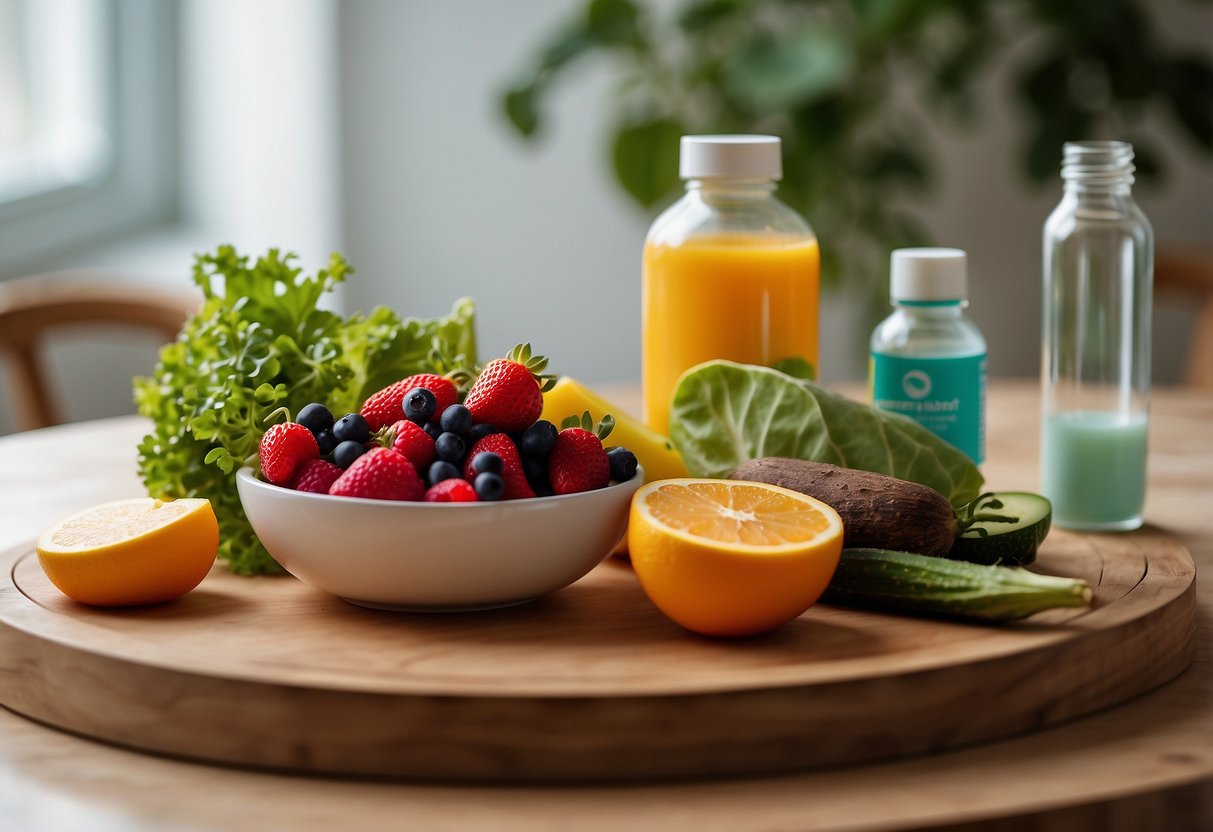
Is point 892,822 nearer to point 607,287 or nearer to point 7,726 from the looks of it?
point 7,726

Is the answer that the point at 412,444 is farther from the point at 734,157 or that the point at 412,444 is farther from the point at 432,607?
the point at 734,157

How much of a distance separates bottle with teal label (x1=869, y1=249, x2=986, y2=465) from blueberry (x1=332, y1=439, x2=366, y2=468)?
1.60ft

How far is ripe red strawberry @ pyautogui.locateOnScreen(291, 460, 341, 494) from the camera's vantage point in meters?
0.87

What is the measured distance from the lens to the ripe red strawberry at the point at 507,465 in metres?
0.86

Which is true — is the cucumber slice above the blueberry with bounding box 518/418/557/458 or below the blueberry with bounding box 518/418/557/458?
below

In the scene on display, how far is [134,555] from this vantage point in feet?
2.91

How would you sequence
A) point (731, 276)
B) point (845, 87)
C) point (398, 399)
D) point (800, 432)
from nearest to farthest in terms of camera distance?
point (398, 399)
point (800, 432)
point (731, 276)
point (845, 87)

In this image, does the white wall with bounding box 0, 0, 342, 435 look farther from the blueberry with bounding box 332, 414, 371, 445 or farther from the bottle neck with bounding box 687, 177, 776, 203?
the blueberry with bounding box 332, 414, 371, 445

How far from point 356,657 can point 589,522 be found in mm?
176

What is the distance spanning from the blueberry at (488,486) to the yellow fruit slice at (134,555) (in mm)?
215

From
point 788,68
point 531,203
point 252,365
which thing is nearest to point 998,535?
point 252,365

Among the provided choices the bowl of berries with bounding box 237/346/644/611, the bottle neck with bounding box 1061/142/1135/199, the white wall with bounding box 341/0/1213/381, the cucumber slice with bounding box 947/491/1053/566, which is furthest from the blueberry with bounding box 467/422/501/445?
the white wall with bounding box 341/0/1213/381

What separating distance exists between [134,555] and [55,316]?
1396mm

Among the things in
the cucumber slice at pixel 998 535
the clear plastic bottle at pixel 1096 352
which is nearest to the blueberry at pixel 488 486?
the cucumber slice at pixel 998 535
